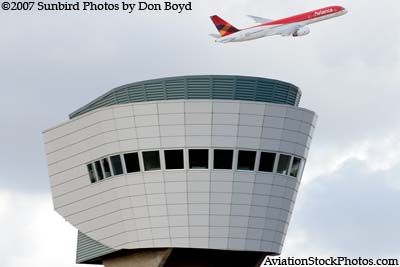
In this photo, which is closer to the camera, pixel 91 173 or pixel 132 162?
pixel 132 162

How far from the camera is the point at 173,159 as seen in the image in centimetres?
6925

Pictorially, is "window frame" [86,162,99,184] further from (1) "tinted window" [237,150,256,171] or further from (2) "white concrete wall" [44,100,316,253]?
(1) "tinted window" [237,150,256,171]

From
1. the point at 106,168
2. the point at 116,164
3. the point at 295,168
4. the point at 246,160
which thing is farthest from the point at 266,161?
the point at 106,168

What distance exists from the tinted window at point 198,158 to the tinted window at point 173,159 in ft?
2.17

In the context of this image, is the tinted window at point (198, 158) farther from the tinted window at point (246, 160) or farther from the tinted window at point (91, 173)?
the tinted window at point (91, 173)

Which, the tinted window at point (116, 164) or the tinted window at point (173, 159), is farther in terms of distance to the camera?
the tinted window at point (116, 164)

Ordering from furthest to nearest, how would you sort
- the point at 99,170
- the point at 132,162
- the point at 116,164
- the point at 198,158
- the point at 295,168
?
1. the point at 295,168
2. the point at 99,170
3. the point at 116,164
4. the point at 132,162
5. the point at 198,158

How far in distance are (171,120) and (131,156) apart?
3.83m

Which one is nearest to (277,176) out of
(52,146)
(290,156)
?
(290,156)

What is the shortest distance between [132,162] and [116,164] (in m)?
1.41

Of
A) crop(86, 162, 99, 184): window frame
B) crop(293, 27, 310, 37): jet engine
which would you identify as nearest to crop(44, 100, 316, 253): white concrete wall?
crop(86, 162, 99, 184): window frame

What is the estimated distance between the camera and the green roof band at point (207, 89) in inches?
2751

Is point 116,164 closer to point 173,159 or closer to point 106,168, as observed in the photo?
point 106,168

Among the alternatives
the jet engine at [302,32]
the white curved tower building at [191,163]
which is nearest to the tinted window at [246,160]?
the white curved tower building at [191,163]
